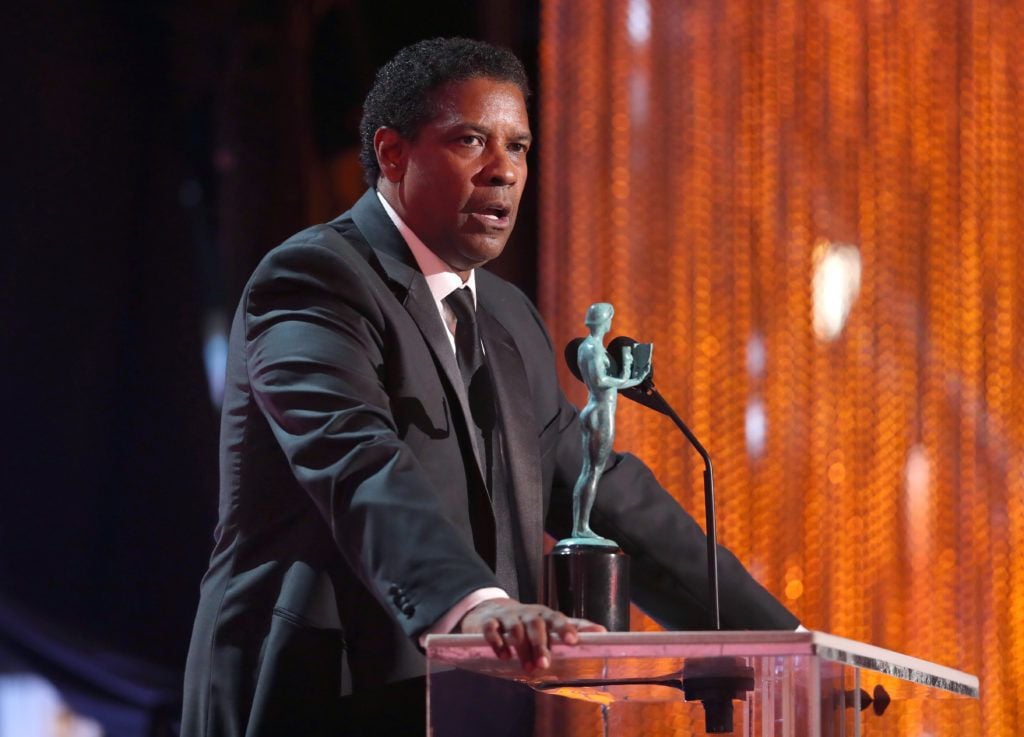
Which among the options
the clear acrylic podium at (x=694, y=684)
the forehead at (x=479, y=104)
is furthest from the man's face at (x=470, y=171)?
the clear acrylic podium at (x=694, y=684)

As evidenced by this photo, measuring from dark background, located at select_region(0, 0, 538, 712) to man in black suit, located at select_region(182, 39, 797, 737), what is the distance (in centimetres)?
127

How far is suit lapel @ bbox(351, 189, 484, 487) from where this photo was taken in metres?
1.80

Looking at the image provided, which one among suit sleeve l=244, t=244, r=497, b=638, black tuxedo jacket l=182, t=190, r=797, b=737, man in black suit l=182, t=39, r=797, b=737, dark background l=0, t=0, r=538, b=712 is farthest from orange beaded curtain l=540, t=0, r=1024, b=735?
suit sleeve l=244, t=244, r=497, b=638

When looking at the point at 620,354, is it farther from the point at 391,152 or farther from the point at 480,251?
the point at 391,152

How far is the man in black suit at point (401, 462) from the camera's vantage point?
1.50m

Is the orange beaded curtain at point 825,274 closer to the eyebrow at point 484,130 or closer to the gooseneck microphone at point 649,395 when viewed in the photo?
the eyebrow at point 484,130

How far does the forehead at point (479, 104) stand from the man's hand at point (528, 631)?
0.81 meters

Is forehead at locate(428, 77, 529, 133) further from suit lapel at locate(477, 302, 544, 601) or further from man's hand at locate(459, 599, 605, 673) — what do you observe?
man's hand at locate(459, 599, 605, 673)

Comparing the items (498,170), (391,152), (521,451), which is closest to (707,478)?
(521,451)

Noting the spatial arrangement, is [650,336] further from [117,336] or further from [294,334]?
[294,334]

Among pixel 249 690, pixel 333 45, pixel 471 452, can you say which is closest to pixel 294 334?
pixel 471 452

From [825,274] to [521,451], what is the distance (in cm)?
156

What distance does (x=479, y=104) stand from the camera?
192 centimetres

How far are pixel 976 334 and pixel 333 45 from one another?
1574 millimetres
